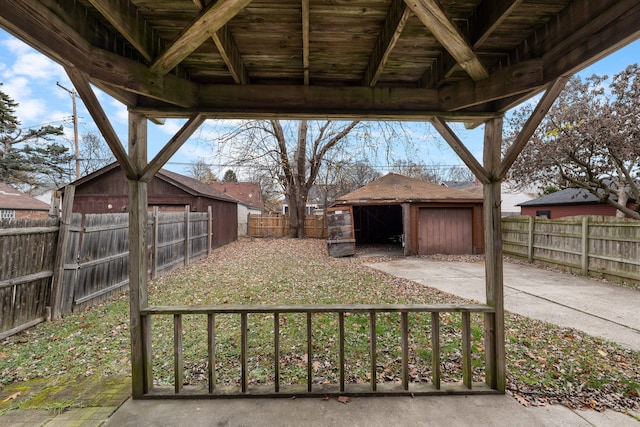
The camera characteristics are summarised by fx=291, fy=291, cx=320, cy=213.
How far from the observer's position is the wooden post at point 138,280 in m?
2.46

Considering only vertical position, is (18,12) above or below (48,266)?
above

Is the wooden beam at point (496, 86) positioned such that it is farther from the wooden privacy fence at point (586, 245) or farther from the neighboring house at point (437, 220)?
the neighboring house at point (437, 220)

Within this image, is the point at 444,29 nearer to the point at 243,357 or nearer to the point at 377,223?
the point at 243,357

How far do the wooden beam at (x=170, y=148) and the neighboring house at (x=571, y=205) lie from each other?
16.7 meters

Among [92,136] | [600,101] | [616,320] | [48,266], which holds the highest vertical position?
[92,136]

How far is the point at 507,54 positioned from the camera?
2338 millimetres

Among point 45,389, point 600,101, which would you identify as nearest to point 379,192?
point 600,101

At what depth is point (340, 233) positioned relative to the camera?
10.9m

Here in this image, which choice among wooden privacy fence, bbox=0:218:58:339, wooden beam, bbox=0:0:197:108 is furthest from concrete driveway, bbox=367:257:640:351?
wooden privacy fence, bbox=0:218:58:339

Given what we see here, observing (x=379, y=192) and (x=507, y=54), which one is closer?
(x=507, y=54)

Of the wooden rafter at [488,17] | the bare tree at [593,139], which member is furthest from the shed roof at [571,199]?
the wooden rafter at [488,17]

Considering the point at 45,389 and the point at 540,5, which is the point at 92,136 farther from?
the point at 540,5

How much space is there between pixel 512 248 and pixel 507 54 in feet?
32.2

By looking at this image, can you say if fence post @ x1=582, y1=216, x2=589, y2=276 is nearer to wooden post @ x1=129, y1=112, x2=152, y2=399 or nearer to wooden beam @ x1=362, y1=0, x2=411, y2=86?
wooden beam @ x1=362, y1=0, x2=411, y2=86
